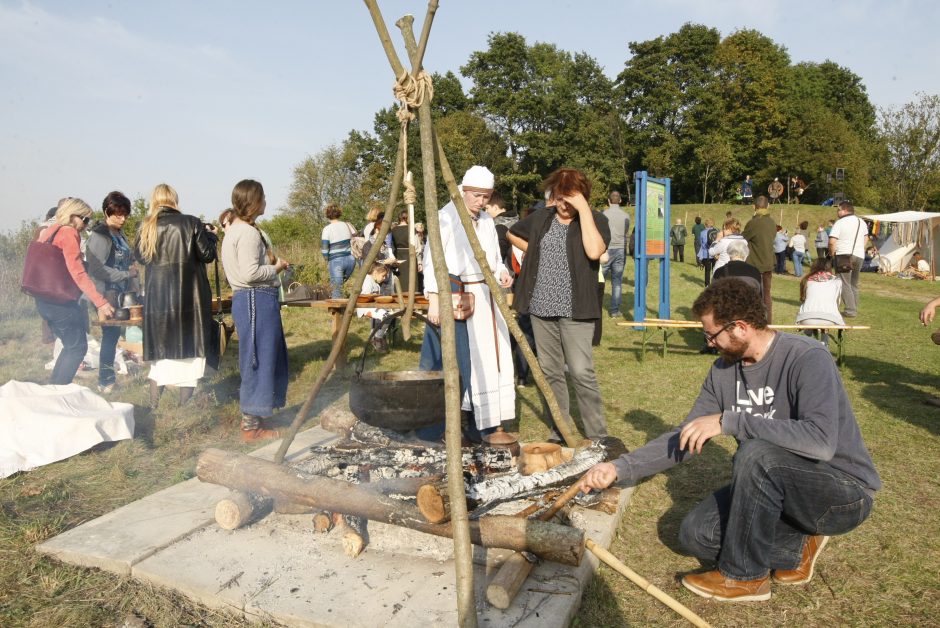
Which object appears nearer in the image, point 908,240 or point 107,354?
point 107,354

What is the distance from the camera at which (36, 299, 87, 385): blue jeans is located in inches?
225

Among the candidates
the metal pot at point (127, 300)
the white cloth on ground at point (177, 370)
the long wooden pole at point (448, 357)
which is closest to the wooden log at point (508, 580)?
the long wooden pole at point (448, 357)

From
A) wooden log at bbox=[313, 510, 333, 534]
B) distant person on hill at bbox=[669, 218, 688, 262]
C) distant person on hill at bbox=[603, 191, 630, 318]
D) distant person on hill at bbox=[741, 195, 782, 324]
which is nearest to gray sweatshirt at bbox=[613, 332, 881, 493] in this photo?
wooden log at bbox=[313, 510, 333, 534]

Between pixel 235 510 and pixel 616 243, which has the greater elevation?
pixel 616 243

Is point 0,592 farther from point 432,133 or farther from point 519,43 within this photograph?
point 519,43

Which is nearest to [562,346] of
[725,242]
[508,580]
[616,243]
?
[508,580]

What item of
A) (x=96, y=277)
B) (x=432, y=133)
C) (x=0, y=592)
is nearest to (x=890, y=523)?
(x=432, y=133)

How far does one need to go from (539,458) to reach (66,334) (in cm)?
459

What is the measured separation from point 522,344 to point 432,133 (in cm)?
139

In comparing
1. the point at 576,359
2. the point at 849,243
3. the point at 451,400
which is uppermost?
the point at 849,243

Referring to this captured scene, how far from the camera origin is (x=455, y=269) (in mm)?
4426

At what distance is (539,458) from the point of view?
12.1 ft

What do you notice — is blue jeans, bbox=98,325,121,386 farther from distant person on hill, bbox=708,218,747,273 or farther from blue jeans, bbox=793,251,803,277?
blue jeans, bbox=793,251,803,277

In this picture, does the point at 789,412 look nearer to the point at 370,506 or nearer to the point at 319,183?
the point at 370,506
